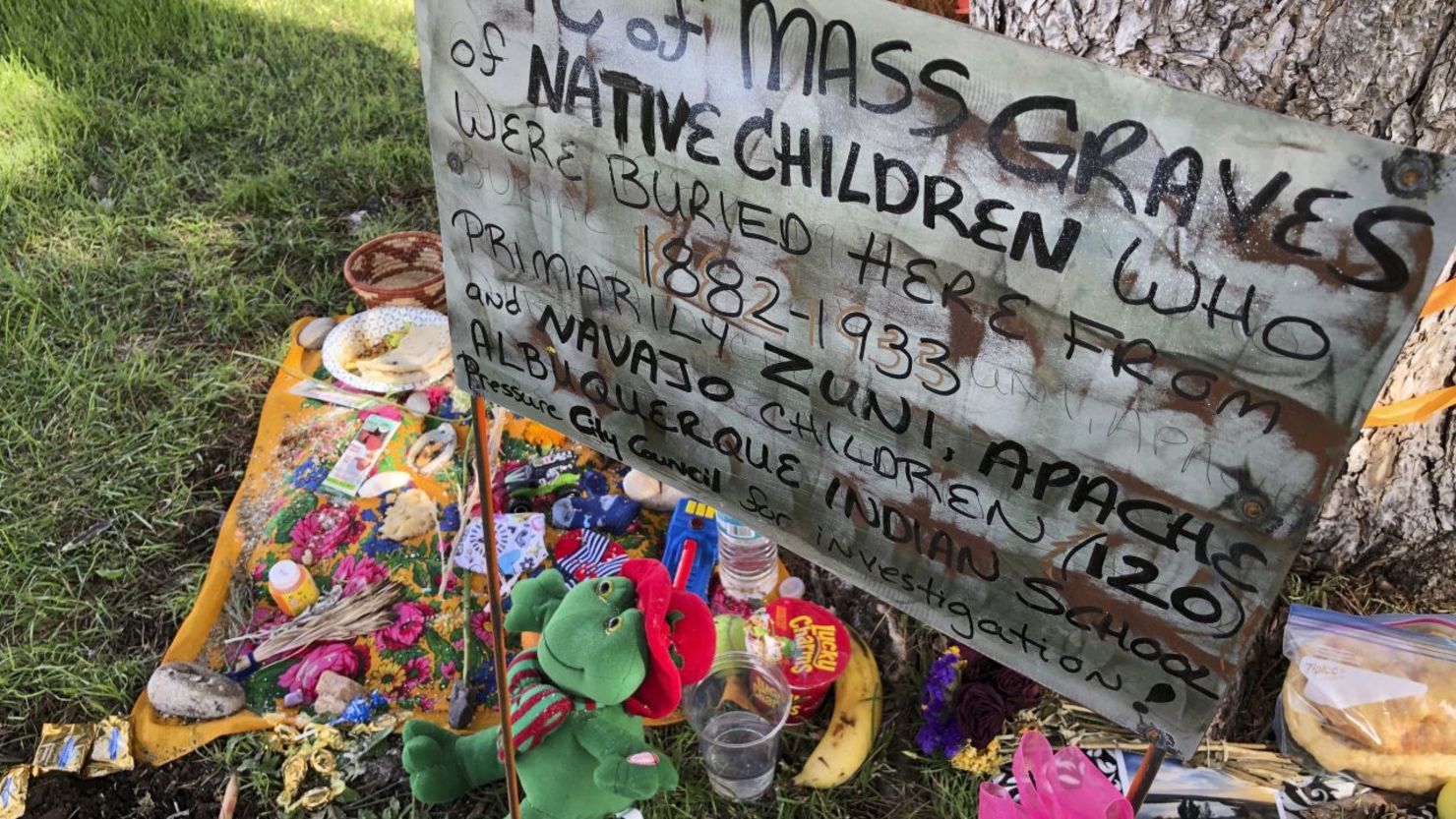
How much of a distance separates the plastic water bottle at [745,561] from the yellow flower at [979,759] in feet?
1.98

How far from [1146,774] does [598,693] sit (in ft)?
3.23

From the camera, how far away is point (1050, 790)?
1690 millimetres

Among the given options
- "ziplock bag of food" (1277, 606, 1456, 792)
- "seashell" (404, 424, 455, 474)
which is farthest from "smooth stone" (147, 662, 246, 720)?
"ziplock bag of food" (1277, 606, 1456, 792)

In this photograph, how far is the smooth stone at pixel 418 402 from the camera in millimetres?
3062

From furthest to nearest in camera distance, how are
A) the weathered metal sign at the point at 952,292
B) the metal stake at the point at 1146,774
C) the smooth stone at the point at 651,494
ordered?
the smooth stone at the point at 651,494 < the metal stake at the point at 1146,774 < the weathered metal sign at the point at 952,292

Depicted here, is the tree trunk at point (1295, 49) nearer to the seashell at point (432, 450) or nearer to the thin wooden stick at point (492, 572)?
the thin wooden stick at point (492, 572)

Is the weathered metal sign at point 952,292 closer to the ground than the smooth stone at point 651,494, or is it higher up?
higher up

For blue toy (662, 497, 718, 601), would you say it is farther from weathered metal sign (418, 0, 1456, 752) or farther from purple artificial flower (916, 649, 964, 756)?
weathered metal sign (418, 0, 1456, 752)

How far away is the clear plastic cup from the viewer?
7.15 feet

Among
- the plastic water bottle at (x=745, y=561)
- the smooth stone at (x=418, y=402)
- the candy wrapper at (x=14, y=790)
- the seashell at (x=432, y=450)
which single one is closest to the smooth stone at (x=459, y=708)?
the plastic water bottle at (x=745, y=561)

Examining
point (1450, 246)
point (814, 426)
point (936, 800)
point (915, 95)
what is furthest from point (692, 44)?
point (936, 800)

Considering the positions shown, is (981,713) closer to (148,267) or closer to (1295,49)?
(1295,49)

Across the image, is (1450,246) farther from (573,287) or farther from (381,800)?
(381,800)

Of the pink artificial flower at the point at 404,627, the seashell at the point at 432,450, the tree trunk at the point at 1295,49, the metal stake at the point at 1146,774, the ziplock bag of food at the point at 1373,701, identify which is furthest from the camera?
the seashell at the point at 432,450
